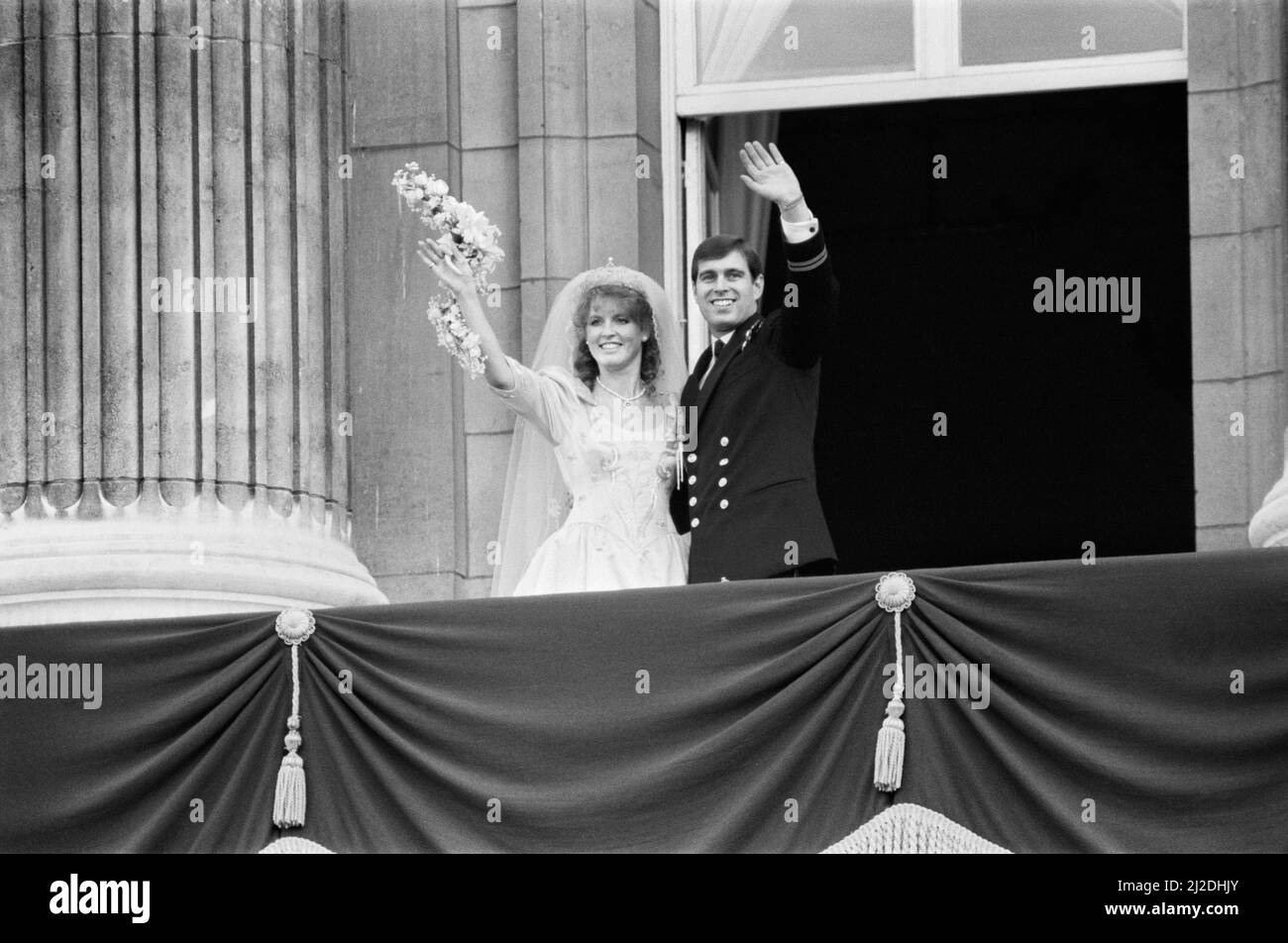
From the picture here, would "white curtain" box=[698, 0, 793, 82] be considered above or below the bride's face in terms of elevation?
above

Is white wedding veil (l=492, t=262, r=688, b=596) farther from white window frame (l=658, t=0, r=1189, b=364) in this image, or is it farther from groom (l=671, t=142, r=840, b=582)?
white window frame (l=658, t=0, r=1189, b=364)

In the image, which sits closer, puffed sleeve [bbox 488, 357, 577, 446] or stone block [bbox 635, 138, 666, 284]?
puffed sleeve [bbox 488, 357, 577, 446]

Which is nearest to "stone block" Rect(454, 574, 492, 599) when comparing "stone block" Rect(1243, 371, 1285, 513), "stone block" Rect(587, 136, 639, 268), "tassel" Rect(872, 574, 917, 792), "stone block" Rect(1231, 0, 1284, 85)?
"stone block" Rect(587, 136, 639, 268)

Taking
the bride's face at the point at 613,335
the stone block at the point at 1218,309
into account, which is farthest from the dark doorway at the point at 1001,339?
the bride's face at the point at 613,335

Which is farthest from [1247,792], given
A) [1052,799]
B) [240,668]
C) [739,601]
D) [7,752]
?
[7,752]

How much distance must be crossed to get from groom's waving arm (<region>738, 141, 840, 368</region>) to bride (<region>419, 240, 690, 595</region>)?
855 millimetres

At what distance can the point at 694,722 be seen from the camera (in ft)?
41.4

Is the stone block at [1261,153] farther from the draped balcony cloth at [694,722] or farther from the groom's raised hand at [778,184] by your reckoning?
the draped balcony cloth at [694,722]

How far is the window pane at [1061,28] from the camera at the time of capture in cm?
1636

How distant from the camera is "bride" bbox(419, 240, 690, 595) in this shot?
14148 millimetres

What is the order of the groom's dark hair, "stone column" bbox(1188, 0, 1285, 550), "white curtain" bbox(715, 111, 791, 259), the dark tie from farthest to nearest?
"white curtain" bbox(715, 111, 791, 259) → "stone column" bbox(1188, 0, 1285, 550) → the dark tie → the groom's dark hair

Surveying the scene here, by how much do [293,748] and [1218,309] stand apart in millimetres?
5336
